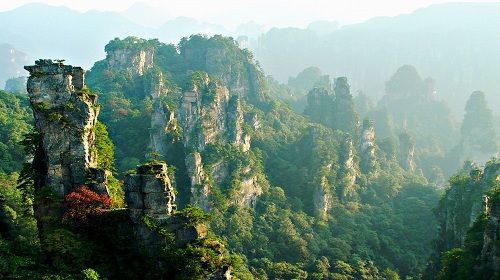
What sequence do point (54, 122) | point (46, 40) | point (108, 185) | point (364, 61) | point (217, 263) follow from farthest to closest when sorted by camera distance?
1. point (46, 40)
2. point (364, 61)
3. point (108, 185)
4. point (54, 122)
5. point (217, 263)

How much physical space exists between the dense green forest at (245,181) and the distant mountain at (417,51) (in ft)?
175

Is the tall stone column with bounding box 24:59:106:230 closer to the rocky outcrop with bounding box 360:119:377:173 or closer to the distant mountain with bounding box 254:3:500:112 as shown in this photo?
the rocky outcrop with bounding box 360:119:377:173

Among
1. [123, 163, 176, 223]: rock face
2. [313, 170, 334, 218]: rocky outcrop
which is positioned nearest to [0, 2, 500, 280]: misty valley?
[123, 163, 176, 223]: rock face

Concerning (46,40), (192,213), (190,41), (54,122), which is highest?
(46,40)

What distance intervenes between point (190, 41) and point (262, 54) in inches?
3620

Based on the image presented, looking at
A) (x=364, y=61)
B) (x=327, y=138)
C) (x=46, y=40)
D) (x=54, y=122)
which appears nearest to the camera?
(x=54, y=122)

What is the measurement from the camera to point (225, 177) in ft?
144

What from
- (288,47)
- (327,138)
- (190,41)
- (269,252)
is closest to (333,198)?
(327,138)

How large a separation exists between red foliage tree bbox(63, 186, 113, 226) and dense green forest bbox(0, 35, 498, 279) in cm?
11

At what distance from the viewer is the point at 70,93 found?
20.8 metres

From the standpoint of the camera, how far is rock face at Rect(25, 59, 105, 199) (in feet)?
66.3

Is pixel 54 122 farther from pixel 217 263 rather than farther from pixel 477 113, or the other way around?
pixel 477 113

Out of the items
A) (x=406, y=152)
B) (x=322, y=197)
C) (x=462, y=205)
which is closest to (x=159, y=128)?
(x=322, y=197)

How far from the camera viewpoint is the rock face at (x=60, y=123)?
20203 mm
